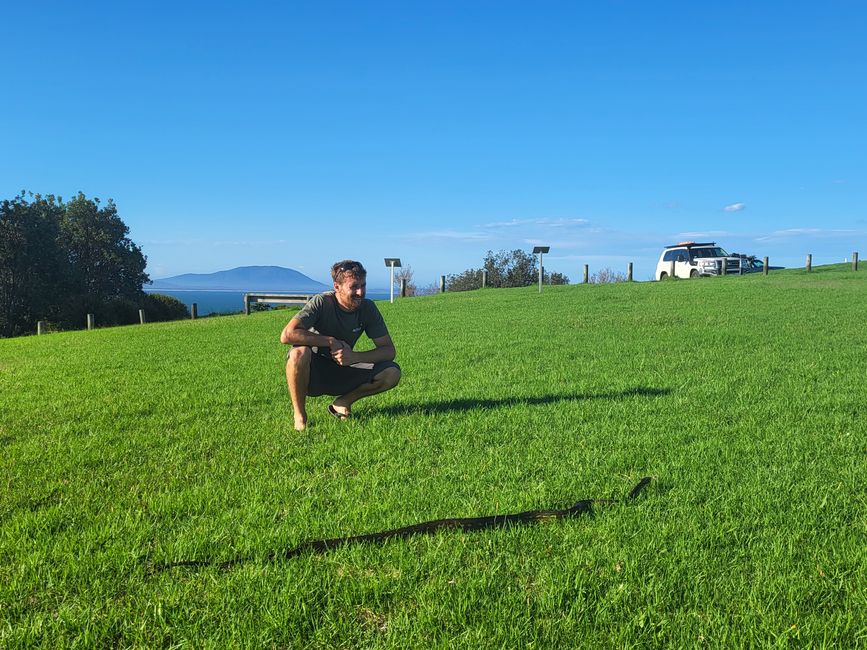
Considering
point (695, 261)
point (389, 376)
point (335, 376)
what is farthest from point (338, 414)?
point (695, 261)

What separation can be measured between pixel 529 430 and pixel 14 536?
3.77 metres

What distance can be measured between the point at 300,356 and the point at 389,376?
3.01 ft

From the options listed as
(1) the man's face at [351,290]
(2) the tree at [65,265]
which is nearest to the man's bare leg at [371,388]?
(1) the man's face at [351,290]

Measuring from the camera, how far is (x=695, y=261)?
35.5m

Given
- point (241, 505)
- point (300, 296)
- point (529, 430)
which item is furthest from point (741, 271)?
point (241, 505)

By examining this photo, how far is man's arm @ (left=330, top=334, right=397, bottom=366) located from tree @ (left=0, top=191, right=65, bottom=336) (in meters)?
40.1

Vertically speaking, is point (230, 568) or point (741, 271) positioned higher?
point (741, 271)

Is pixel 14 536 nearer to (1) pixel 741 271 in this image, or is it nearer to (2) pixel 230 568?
(2) pixel 230 568

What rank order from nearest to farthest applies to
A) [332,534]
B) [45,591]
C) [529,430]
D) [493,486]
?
[45,591] → [332,534] → [493,486] → [529,430]

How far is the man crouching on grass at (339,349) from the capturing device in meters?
5.77

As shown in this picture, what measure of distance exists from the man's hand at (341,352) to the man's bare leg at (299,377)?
0.81 ft

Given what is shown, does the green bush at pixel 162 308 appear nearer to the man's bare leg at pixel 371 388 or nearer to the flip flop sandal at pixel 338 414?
the flip flop sandal at pixel 338 414

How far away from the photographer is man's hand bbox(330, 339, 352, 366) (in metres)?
5.76

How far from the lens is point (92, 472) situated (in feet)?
15.0
